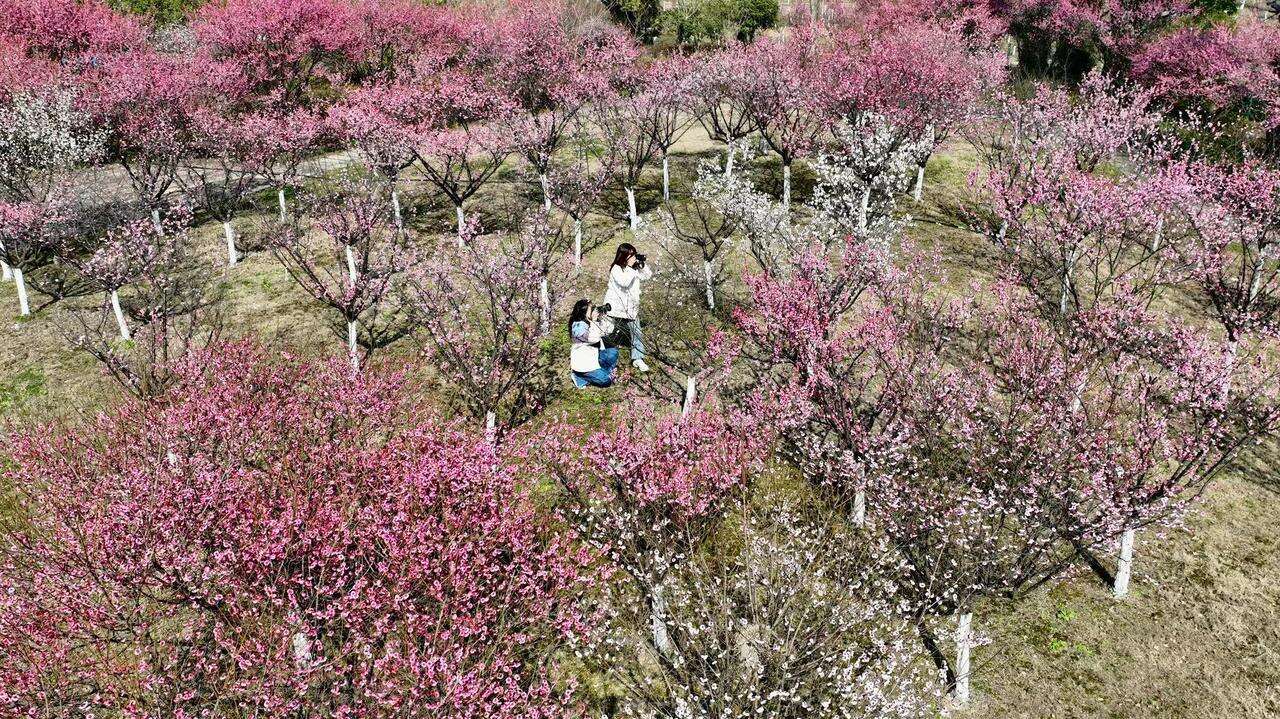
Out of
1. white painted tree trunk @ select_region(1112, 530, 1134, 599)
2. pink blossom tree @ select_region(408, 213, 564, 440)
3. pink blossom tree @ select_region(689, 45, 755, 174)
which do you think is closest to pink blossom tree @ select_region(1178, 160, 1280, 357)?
white painted tree trunk @ select_region(1112, 530, 1134, 599)

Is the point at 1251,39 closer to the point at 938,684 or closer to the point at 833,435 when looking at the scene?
the point at 833,435

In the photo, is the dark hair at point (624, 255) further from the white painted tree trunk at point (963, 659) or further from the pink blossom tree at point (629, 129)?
the pink blossom tree at point (629, 129)

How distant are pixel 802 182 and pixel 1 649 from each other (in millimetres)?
26621

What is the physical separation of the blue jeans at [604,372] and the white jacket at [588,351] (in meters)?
0.17

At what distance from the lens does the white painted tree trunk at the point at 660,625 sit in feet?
30.2

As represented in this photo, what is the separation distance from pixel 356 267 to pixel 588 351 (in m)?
7.15

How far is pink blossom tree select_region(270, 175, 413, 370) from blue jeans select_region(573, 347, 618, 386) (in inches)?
180

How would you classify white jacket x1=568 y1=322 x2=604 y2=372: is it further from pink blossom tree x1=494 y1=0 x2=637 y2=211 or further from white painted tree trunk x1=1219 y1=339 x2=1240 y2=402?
pink blossom tree x1=494 y1=0 x2=637 y2=211

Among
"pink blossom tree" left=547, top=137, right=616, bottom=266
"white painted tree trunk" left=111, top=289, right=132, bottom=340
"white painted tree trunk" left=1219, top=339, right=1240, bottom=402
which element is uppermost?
"pink blossom tree" left=547, top=137, right=616, bottom=266

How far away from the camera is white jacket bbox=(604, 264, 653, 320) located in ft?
44.1

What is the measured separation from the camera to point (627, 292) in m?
13.8

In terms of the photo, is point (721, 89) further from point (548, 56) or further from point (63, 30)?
point (63, 30)

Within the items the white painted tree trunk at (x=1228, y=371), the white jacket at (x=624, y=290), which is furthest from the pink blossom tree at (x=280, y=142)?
the white painted tree trunk at (x=1228, y=371)

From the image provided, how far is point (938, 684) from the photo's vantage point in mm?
9539
